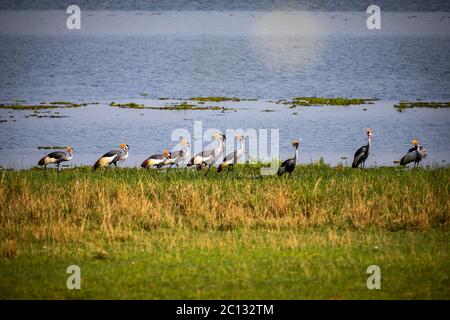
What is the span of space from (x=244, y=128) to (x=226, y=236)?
1842 cm

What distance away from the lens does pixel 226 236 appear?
Result: 44.8ft

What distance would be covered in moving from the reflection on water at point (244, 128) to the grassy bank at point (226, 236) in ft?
23.7

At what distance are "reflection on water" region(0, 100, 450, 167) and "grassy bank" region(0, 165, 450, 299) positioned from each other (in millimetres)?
7230

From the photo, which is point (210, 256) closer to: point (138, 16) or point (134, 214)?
point (134, 214)

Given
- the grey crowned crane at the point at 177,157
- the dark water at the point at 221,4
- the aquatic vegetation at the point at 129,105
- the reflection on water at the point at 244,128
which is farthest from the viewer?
the dark water at the point at 221,4

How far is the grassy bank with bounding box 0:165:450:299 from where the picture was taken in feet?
36.2

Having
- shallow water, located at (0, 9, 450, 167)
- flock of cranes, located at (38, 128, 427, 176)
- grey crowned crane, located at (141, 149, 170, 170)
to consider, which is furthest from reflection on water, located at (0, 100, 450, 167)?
grey crowned crane, located at (141, 149, 170, 170)

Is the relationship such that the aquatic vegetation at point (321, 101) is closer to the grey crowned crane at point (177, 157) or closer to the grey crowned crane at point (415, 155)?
the grey crowned crane at point (415, 155)

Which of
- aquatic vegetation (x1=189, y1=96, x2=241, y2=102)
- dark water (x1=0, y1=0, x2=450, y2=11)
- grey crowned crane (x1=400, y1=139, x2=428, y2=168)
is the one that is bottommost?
grey crowned crane (x1=400, y1=139, x2=428, y2=168)

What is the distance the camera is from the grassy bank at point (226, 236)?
36.2ft

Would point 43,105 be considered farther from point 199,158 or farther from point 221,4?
point 221,4

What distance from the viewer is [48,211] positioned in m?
15.2

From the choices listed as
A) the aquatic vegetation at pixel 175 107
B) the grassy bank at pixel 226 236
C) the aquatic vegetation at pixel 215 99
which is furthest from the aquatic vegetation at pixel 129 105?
the grassy bank at pixel 226 236

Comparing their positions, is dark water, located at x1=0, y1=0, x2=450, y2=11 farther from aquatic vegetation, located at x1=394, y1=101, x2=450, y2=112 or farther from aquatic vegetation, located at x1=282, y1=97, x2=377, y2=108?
aquatic vegetation, located at x1=394, y1=101, x2=450, y2=112
